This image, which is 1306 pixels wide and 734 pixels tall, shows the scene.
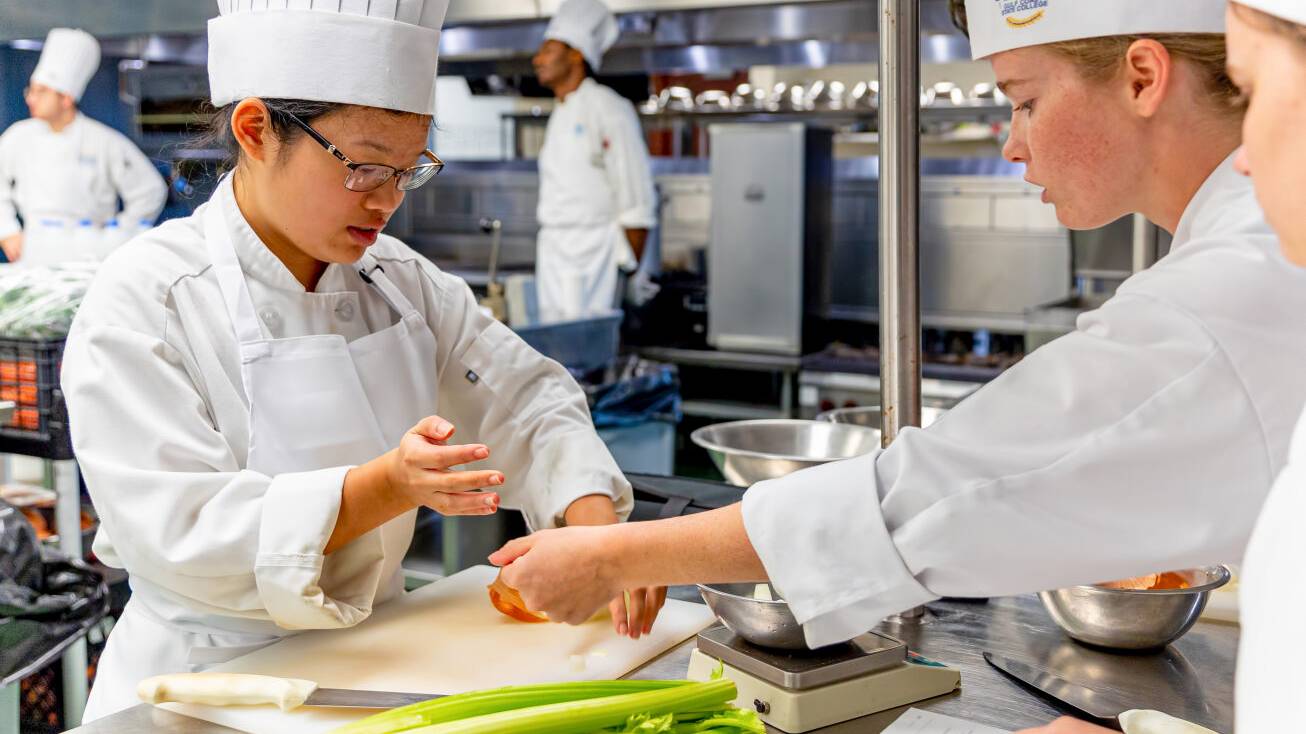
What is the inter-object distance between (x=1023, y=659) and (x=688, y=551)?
0.55m

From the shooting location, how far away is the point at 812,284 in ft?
21.0

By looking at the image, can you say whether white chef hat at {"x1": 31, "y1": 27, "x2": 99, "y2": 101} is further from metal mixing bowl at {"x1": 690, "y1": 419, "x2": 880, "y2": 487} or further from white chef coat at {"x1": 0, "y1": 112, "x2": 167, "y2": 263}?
metal mixing bowl at {"x1": 690, "y1": 419, "x2": 880, "y2": 487}

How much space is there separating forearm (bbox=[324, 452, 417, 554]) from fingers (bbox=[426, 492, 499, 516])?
63 millimetres

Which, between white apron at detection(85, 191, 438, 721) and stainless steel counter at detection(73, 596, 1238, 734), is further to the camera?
white apron at detection(85, 191, 438, 721)

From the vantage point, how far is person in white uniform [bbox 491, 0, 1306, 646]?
1.05 metres

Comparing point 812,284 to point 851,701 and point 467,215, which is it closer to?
point 467,215

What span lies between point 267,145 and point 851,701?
3.48 ft

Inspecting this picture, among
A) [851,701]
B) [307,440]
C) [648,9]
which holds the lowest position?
[851,701]

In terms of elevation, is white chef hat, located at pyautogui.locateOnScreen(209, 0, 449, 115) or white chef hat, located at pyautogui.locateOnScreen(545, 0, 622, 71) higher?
white chef hat, located at pyautogui.locateOnScreen(545, 0, 622, 71)

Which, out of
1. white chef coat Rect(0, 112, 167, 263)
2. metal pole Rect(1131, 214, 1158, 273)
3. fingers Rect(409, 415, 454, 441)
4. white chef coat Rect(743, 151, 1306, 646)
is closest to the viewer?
white chef coat Rect(743, 151, 1306, 646)

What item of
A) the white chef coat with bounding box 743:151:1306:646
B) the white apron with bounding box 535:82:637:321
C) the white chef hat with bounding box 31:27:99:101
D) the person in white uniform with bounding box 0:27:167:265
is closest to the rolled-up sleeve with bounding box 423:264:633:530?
the white chef coat with bounding box 743:151:1306:646

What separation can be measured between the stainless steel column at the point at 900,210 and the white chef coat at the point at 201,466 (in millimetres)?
468

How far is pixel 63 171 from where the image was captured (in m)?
6.60

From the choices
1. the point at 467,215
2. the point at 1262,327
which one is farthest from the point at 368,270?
the point at 467,215
